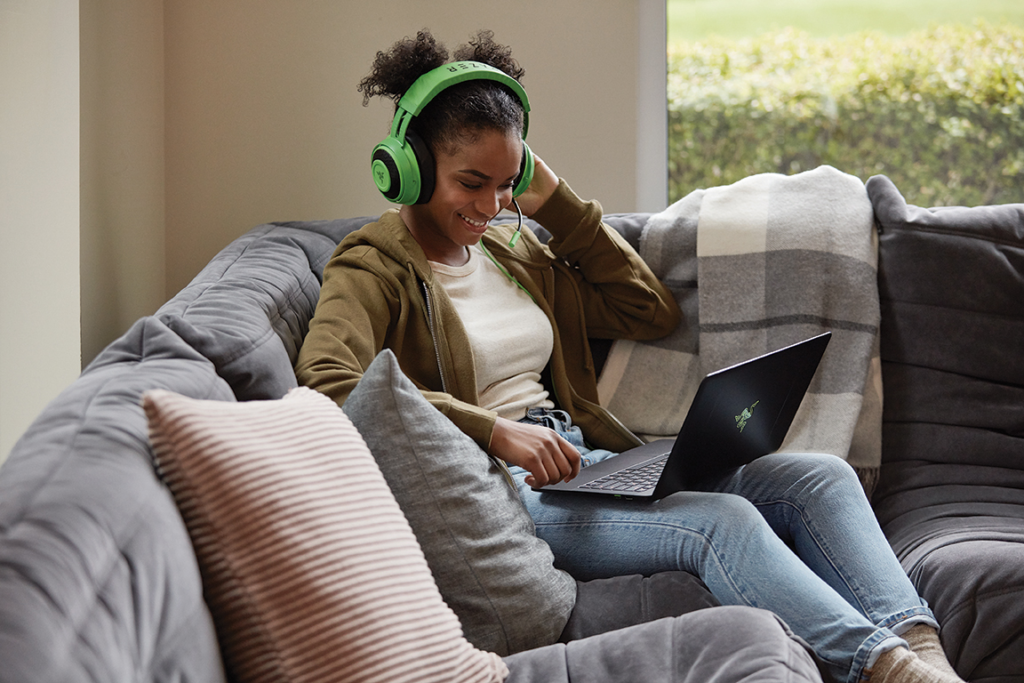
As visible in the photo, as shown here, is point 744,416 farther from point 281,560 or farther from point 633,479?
point 281,560

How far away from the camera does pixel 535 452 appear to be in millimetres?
1258

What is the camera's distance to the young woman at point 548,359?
1.15 meters

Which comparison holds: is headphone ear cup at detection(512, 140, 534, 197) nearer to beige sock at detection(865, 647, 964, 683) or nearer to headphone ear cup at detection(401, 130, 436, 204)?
headphone ear cup at detection(401, 130, 436, 204)

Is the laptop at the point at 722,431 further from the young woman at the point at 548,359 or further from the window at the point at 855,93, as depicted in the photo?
the window at the point at 855,93

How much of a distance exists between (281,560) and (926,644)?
2.87 ft

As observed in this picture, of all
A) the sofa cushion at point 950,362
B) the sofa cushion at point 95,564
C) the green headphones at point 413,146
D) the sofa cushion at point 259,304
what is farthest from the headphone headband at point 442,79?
the sofa cushion at point 950,362

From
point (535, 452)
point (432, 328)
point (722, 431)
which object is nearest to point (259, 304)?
point (432, 328)

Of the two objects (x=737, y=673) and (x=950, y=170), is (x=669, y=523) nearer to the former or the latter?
(x=737, y=673)

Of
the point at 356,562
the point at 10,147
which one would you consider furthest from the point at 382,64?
the point at 356,562

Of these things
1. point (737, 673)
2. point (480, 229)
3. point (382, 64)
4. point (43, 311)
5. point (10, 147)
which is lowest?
point (737, 673)

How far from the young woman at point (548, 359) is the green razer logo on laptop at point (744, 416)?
0.33 feet

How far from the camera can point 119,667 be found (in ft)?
1.98

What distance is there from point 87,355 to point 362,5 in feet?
3.59

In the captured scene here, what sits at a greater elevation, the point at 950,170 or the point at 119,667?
the point at 950,170
